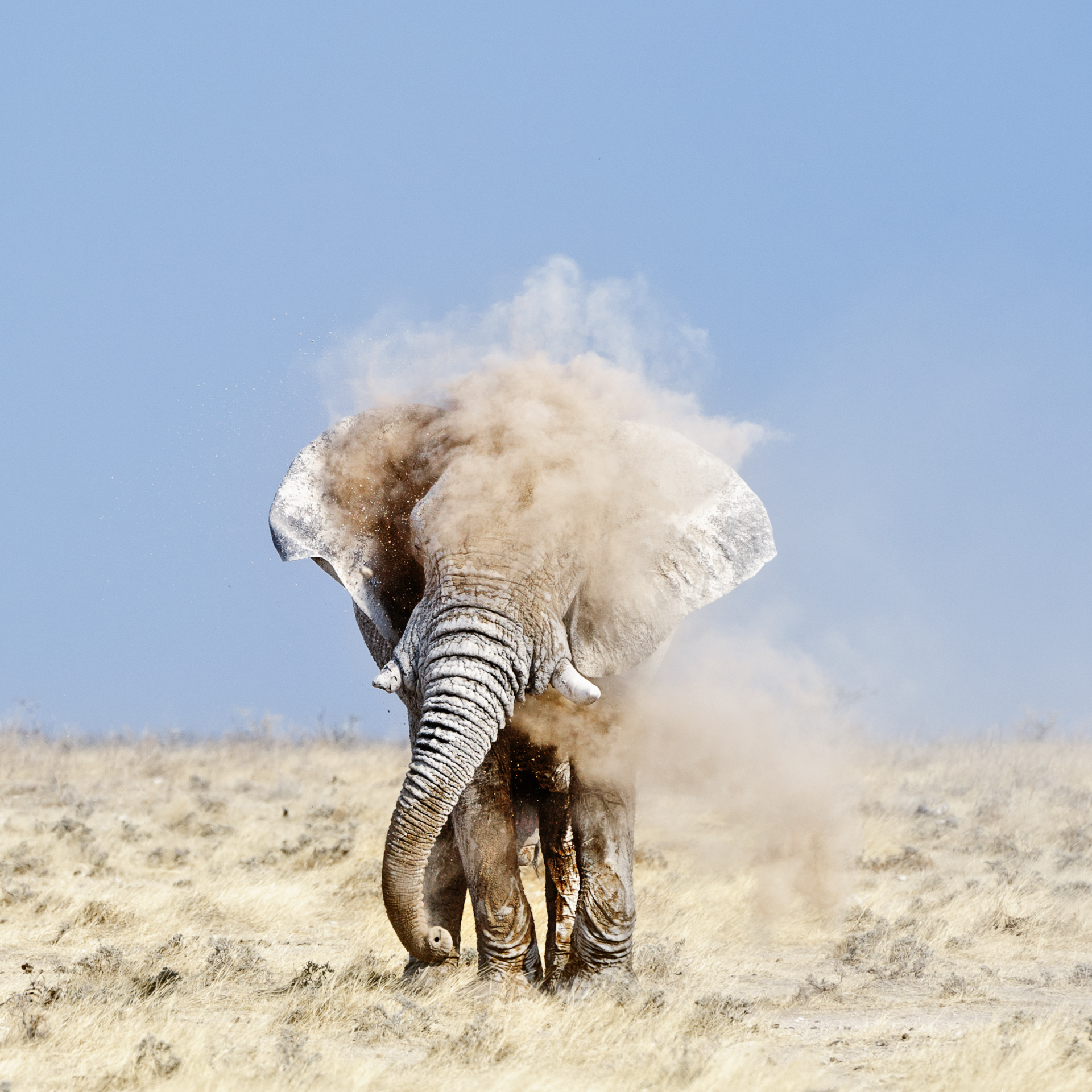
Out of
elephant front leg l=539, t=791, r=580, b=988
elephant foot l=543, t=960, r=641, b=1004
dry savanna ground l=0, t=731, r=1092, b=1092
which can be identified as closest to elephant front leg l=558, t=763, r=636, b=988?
elephant foot l=543, t=960, r=641, b=1004

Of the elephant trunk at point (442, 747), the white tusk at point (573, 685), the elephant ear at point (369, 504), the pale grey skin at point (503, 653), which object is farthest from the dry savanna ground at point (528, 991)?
the elephant ear at point (369, 504)

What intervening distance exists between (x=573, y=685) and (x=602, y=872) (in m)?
1.42

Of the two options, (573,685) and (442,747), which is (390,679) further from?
(573,685)

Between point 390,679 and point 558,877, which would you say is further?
point 558,877

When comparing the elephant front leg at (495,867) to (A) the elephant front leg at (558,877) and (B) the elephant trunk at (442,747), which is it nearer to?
(A) the elephant front leg at (558,877)

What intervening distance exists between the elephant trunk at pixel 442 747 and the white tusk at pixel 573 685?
1.11 ft

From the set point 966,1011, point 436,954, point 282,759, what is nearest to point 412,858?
point 436,954

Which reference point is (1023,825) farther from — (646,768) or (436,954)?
(436,954)

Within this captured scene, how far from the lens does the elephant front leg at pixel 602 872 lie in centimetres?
Answer: 746

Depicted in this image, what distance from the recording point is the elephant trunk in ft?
21.1

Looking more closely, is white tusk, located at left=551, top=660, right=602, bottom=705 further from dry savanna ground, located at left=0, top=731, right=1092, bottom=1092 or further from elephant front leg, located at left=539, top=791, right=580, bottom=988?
dry savanna ground, located at left=0, top=731, right=1092, bottom=1092

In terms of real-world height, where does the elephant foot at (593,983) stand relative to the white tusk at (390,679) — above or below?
below

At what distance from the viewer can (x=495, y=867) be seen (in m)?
7.42

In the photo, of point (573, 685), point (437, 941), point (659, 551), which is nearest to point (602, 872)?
point (437, 941)
